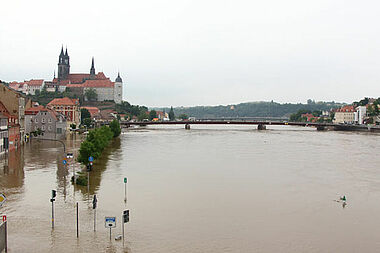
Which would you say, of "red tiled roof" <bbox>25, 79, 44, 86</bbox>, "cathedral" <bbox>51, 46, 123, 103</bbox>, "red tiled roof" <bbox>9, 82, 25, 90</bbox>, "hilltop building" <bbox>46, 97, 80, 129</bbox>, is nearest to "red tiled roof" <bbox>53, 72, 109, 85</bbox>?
"cathedral" <bbox>51, 46, 123, 103</bbox>

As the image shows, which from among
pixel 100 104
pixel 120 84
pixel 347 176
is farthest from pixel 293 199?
pixel 120 84

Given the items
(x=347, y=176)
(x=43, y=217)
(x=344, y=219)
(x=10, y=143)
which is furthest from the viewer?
(x=10, y=143)

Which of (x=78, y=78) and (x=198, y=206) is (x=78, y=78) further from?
(x=198, y=206)

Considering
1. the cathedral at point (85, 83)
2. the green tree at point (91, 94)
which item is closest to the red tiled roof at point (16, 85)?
the cathedral at point (85, 83)

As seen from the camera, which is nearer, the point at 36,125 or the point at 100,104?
the point at 36,125

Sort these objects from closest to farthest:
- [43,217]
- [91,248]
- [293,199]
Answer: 1. [91,248]
2. [43,217]
3. [293,199]

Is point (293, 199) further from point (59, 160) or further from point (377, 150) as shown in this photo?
point (377, 150)

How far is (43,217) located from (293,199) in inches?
633

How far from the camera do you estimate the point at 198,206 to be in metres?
25.8

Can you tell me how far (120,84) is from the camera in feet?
612

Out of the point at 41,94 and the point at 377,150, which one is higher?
the point at 41,94

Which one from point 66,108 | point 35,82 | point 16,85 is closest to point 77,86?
point 35,82

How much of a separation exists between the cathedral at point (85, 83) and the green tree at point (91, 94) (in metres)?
1.59

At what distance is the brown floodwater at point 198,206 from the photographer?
18.7 m
